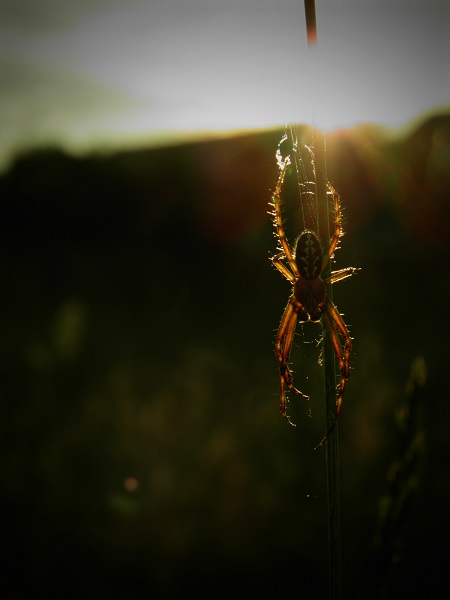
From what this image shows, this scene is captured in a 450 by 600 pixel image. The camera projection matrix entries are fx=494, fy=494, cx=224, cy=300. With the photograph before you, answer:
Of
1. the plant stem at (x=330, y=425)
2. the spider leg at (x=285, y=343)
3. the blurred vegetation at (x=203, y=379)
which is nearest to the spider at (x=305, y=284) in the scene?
the spider leg at (x=285, y=343)

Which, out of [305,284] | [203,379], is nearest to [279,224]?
[305,284]

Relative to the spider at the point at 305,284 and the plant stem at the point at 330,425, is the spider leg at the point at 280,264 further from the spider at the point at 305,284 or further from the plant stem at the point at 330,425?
the plant stem at the point at 330,425

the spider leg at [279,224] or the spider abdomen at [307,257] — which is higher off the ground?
the spider leg at [279,224]

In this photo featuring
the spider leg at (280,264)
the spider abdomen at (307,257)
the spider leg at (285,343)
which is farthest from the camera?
the spider leg at (285,343)

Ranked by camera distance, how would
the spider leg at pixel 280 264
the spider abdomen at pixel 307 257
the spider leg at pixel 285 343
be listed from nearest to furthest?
1. the spider abdomen at pixel 307 257
2. the spider leg at pixel 280 264
3. the spider leg at pixel 285 343

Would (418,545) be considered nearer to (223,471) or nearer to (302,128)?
(223,471)

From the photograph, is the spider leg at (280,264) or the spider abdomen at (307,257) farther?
the spider leg at (280,264)

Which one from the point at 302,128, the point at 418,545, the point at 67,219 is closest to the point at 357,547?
the point at 418,545

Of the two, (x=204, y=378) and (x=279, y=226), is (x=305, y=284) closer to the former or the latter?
(x=279, y=226)
